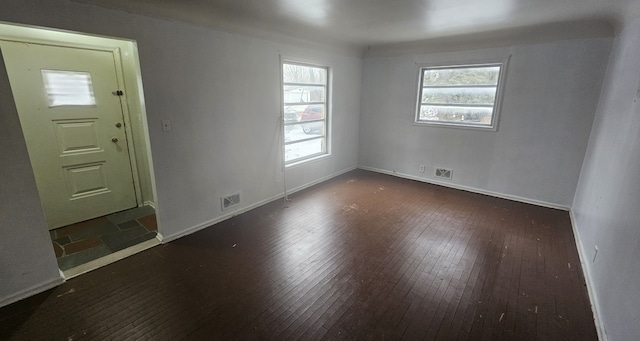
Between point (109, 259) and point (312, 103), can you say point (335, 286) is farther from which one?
point (312, 103)

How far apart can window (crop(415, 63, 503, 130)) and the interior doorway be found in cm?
415

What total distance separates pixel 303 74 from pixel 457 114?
2.57 metres

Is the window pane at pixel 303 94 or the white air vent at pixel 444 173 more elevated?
the window pane at pixel 303 94

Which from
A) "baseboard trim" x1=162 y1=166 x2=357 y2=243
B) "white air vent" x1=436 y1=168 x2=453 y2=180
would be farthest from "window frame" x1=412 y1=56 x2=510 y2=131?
"baseboard trim" x1=162 y1=166 x2=357 y2=243

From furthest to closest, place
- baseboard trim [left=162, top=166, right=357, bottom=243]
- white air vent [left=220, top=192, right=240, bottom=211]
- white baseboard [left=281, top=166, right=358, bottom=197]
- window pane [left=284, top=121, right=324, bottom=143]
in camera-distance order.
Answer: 1. white baseboard [left=281, top=166, right=358, bottom=197]
2. window pane [left=284, top=121, right=324, bottom=143]
3. white air vent [left=220, top=192, right=240, bottom=211]
4. baseboard trim [left=162, top=166, right=357, bottom=243]

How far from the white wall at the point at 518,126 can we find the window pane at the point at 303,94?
1.14 meters

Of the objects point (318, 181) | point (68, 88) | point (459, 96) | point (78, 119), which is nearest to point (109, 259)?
point (78, 119)

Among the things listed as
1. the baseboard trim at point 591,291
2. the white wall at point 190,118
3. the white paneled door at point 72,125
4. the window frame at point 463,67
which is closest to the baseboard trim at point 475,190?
the baseboard trim at point 591,291

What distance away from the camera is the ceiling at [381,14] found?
7.88 feet

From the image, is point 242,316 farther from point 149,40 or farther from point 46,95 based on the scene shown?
point 46,95

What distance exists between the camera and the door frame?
8.46 ft

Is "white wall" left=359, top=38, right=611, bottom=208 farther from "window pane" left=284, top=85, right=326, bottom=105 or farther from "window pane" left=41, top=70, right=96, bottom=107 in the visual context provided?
"window pane" left=41, top=70, right=96, bottom=107

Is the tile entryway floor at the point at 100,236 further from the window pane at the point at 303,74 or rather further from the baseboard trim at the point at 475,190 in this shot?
the baseboard trim at the point at 475,190

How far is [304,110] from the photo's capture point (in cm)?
445
